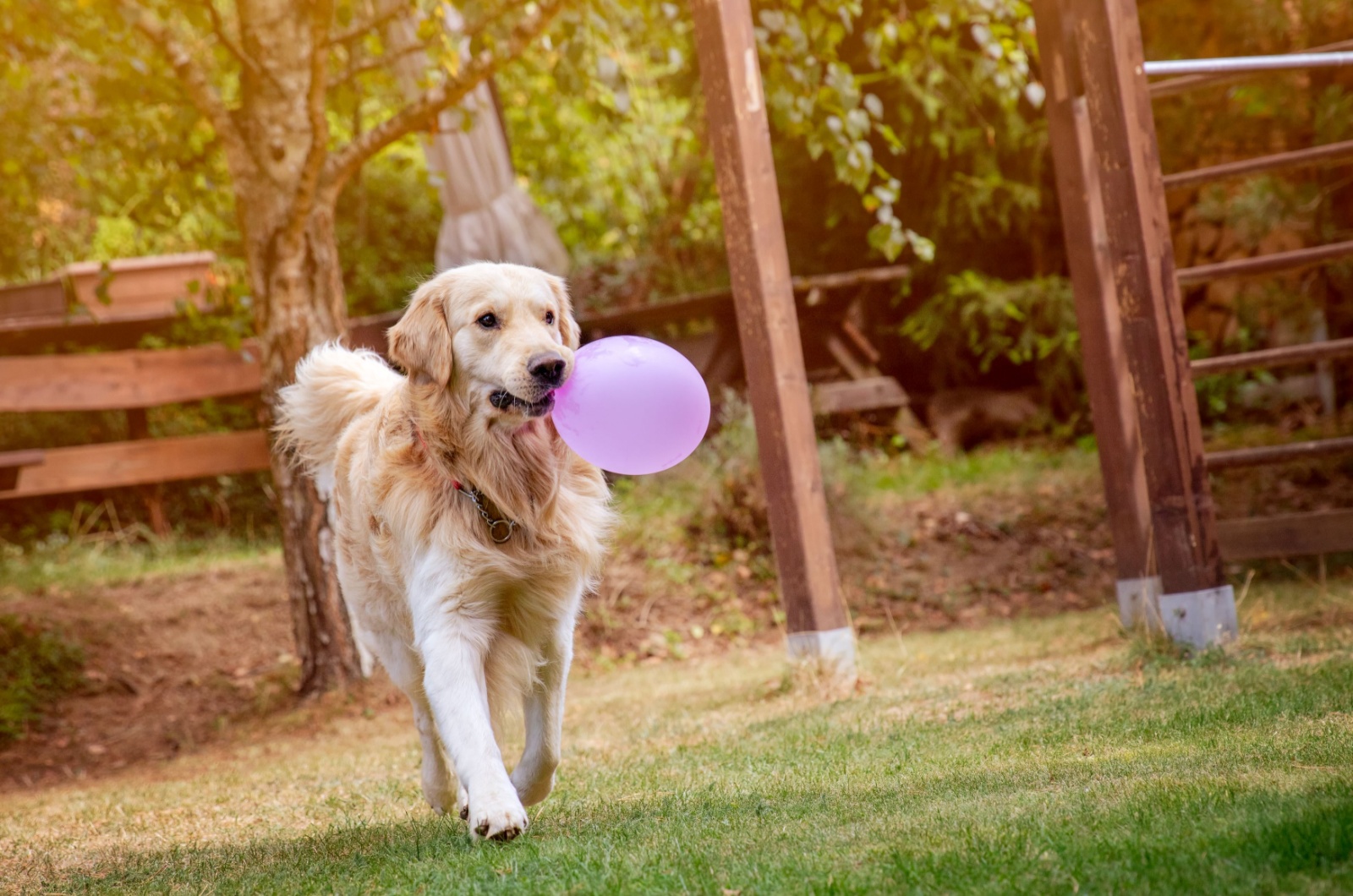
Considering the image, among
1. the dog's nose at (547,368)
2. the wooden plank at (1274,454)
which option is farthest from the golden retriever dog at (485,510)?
the wooden plank at (1274,454)

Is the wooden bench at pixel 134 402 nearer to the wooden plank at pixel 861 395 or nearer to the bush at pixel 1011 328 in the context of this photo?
the wooden plank at pixel 861 395

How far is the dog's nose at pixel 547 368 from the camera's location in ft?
11.1

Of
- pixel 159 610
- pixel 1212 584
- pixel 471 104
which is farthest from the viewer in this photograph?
pixel 471 104

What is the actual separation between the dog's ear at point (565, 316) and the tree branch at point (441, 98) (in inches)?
99.7

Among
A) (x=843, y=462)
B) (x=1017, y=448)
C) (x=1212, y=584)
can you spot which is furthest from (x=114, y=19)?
(x=1017, y=448)

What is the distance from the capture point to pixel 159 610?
8383 mm

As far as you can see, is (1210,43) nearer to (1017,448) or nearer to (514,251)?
(1017,448)

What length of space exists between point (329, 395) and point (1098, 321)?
3467 mm

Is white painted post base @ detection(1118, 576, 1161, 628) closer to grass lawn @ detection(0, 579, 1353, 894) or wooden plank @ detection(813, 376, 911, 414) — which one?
grass lawn @ detection(0, 579, 1353, 894)

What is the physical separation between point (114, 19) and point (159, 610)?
3682 millimetres

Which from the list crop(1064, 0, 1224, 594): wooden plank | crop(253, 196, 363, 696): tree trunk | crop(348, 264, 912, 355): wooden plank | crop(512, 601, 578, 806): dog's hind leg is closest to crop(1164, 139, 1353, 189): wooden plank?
crop(1064, 0, 1224, 594): wooden plank

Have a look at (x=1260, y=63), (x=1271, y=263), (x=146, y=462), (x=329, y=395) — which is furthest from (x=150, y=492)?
(x=1260, y=63)

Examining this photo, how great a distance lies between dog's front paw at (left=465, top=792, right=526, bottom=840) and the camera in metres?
3.03

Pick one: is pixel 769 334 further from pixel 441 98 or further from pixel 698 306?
pixel 698 306
